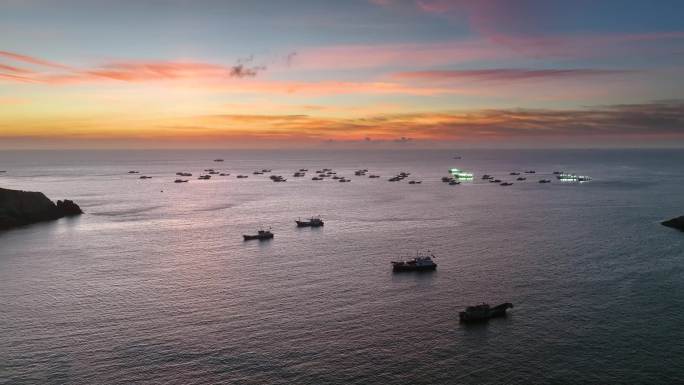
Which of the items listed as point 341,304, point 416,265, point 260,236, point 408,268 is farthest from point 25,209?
point 416,265

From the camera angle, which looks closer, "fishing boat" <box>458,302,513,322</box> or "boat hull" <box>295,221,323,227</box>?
"fishing boat" <box>458,302,513,322</box>

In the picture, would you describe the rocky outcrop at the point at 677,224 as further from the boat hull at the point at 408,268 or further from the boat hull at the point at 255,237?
the boat hull at the point at 255,237

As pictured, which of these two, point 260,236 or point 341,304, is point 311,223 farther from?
point 341,304

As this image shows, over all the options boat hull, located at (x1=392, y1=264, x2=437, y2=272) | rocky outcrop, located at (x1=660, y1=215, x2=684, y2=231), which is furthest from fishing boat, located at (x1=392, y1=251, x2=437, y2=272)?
rocky outcrop, located at (x1=660, y1=215, x2=684, y2=231)

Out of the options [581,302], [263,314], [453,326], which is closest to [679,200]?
[581,302]

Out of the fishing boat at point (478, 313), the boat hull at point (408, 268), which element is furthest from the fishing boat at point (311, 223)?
the fishing boat at point (478, 313)

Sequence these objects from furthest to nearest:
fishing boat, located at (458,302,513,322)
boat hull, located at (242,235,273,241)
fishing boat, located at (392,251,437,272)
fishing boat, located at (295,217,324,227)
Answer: fishing boat, located at (295,217,324,227) < boat hull, located at (242,235,273,241) < fishing boat, located at (392,251,437,272) < fishing boat, located at (458,302,513,322)

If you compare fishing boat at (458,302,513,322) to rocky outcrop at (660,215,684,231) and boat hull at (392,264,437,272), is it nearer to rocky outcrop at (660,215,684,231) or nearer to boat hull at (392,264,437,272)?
boat hull at (392,264,437,272)
